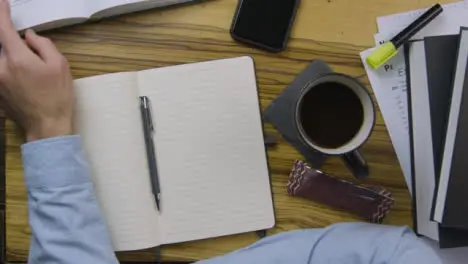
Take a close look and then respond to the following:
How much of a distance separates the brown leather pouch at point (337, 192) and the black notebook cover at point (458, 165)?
0.09 meters

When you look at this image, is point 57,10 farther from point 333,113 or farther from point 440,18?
point 440,18

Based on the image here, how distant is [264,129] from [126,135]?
0.52ft

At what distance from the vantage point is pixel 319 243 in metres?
0.74

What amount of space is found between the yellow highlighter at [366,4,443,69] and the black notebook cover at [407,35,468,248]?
5 cm

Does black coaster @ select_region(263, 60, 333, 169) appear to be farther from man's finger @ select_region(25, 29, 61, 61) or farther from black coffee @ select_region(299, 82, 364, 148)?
man's finger @ select_region(25, 29, 61, 61)

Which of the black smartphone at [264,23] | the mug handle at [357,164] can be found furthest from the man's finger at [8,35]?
the mug handle at [357,164]

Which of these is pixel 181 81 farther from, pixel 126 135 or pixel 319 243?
pixel 319 243

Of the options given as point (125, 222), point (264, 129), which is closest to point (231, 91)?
point (264, 129)

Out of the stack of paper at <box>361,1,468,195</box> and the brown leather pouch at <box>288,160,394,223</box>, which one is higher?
the stack of paper at <box>361,1,468,195</box>

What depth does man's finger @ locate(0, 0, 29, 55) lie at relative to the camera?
28.0 inches

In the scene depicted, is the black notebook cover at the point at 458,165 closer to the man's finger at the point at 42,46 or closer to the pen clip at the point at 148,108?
the pen clip at the point at 148,108

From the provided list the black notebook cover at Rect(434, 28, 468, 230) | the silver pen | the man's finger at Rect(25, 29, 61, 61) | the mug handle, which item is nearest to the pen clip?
the silver pen

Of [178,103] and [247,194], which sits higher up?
[178,103]

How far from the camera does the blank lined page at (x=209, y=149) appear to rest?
738 millimetres
